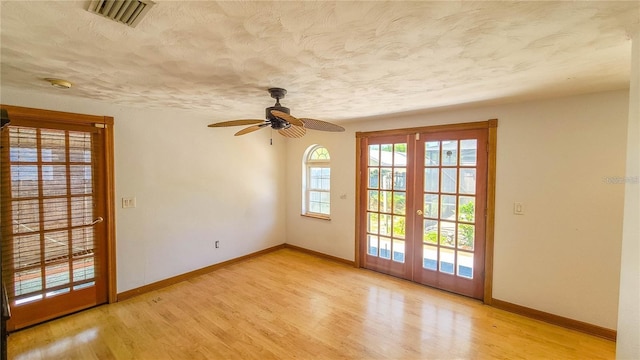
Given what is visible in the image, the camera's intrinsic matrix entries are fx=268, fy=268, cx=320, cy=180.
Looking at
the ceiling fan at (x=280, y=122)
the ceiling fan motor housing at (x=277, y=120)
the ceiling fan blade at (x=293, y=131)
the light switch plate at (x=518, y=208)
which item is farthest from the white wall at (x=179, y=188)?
the light switch plate at (x=518, y=208)

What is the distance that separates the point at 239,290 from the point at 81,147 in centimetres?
241

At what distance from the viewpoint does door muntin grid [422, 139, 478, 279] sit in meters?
3.29

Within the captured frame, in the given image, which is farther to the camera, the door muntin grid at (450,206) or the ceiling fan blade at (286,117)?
the door muntin grid at (450,206)

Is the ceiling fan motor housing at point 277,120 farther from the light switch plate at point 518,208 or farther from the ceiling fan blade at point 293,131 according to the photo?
the light switch plate at point 518,208

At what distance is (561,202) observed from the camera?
8.95ft

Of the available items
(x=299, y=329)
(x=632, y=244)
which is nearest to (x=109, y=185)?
(x=299, y=329)

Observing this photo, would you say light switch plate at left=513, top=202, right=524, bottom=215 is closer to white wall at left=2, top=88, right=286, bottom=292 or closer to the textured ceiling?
the textured ceiling

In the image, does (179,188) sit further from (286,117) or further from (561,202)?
(561,202)

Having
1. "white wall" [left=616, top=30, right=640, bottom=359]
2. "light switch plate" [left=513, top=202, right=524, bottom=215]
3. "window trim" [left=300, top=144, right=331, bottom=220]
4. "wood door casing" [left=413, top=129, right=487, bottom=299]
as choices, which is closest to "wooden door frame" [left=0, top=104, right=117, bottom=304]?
"window trim" [left=300, top=144, right=331, bottom=220]

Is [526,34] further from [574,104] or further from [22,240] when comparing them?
[22,240]

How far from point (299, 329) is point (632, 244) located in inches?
97.0

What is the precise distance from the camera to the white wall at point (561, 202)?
251 cm

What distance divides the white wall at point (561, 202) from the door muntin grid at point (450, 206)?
0.28m

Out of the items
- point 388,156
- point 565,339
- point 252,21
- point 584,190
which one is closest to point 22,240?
point 252,21
